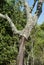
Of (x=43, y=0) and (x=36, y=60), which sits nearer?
(x=43, y=0)

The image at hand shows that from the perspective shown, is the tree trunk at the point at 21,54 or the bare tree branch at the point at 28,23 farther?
the bare tree branch at the point at 28,23

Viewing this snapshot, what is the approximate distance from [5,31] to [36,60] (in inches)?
669

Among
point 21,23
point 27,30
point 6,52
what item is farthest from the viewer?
point 21,23

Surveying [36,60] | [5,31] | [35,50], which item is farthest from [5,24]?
[36,60]

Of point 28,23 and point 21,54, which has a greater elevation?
point 28,23

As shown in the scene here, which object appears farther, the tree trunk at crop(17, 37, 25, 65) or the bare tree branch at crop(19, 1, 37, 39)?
the bare tree branch at crop(19, 1, 37, 39)

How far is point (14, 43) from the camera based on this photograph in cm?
1738

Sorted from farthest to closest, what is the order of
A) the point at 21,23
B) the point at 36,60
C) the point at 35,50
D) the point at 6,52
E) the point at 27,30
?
the point at 36,60, the point at 35,50, the point at 21,23, the point at 6,52, the point at 27,30

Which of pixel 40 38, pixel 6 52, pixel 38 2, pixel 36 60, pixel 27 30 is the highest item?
pixel 38 2

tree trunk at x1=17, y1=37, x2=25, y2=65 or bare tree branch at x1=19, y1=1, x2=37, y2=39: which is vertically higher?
bare tree branch at x1=19, y1=1, x2=37, y2=39

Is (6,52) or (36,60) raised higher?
(6,52)

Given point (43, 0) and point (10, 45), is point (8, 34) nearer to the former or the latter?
point (10, 45)

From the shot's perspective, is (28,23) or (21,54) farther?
(28,23)

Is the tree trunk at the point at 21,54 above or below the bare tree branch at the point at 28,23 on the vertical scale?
below
